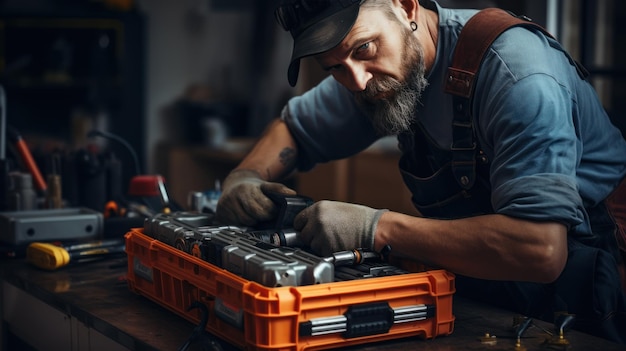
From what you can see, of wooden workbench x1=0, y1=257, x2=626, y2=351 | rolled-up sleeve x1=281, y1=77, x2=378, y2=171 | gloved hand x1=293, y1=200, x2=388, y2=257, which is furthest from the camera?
rolled-up sleeve x1=281, y1=77, x2=378, y2=171

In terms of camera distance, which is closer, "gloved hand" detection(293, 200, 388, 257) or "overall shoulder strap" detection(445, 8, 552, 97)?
"gloved hand" detection(293, 200, 388, 257)

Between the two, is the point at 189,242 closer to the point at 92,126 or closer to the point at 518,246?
the point at 518,246

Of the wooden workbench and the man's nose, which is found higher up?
the man's nose

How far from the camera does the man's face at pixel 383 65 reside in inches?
64.6

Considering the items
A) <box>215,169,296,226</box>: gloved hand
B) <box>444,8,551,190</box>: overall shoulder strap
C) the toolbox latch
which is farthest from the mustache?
the toolbox latch

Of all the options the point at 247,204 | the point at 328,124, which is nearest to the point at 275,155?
the point at 328,124

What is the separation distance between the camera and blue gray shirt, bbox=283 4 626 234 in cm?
142

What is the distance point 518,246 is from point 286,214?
45cm

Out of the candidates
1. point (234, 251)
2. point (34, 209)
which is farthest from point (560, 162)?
point (34, 209)

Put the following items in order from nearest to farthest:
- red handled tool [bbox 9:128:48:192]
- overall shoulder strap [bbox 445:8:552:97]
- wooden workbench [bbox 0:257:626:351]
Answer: wooden workbench [bbox 0:257:626:351] → overall shoulder strap [bbox 445:8:552:97] → red handled tool [bbox 9:128:48:192]

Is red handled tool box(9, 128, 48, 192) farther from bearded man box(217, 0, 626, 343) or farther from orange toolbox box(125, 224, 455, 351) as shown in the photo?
orange toolbox box(125, 224, 455, 351)

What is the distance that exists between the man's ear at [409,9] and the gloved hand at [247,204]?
0.43 m

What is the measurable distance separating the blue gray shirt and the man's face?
8cm

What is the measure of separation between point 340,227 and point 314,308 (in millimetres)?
307
